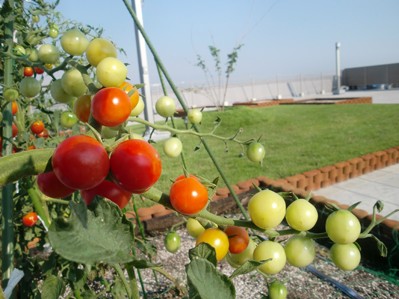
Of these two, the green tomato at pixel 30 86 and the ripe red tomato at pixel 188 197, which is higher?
the green tomato at pixel 30 86

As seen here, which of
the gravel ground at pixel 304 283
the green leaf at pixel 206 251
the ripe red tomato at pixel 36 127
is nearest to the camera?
the green leaf at pixel 206 251

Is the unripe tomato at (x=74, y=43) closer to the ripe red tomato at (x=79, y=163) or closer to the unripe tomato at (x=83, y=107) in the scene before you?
the unripe tomato at (x=83, y=107)

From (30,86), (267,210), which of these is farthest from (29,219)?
(267,210)

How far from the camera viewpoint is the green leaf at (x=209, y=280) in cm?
36

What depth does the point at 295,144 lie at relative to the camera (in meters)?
5.08

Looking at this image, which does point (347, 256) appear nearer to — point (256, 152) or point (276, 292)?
point (276, 292)

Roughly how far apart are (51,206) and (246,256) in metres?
1.19

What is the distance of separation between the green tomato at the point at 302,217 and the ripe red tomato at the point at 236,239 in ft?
0.28

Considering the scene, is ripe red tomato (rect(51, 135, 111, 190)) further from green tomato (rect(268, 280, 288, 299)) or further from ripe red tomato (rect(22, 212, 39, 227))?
ripe red tomato (rect(22, 212, 39, 227))

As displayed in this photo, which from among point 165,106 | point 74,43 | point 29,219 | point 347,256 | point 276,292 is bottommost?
point 29,219

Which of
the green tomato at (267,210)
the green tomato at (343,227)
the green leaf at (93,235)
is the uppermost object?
the green leaf at (93,235)

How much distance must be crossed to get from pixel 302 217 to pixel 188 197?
0.55 feet

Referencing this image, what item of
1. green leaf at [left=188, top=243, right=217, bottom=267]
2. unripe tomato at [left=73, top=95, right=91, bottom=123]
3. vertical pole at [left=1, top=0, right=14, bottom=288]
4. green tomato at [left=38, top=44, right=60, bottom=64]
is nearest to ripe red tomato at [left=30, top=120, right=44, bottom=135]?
vertical pole at [left=1, top=0, right=14, bottom=288]

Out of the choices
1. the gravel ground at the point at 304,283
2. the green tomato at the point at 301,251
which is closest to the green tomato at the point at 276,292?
the green tomato at the point at 301,251
